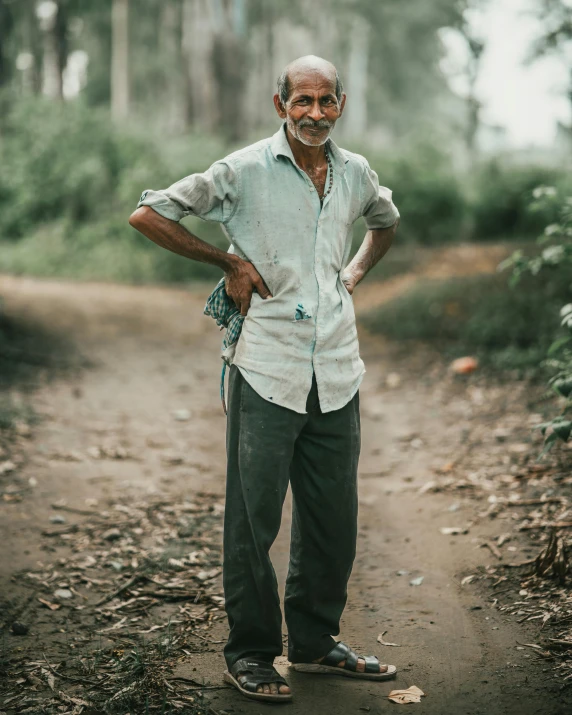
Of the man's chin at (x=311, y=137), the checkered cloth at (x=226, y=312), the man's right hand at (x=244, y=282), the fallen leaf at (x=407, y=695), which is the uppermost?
the man's chin at (x=311, y=137)

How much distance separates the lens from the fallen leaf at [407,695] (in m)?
3.34

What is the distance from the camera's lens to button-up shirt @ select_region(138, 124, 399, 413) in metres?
3.21

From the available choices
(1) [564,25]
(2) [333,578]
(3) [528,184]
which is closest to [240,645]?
(2) [333,578]

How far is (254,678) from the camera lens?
3318 millimetres

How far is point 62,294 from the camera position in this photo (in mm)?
12320

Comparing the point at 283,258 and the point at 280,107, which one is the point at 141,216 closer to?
the point at 283,258

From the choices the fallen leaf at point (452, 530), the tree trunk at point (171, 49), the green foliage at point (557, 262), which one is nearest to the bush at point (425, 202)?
the green foliage at point (557, 262)

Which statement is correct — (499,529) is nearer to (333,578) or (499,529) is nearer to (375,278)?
(333,578)

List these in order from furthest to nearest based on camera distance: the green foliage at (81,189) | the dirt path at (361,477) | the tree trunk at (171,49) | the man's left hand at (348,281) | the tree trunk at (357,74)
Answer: the tree trunk at (357,74)
the tree trunk at (171,49)
the green foliage at (81,189)
the man's left hand at (348,281)
the dirt path at (361,477)

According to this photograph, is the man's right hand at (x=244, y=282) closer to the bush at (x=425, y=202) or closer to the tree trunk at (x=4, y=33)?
the bush at (x=425, y=202)

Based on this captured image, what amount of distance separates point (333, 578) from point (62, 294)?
379 inches

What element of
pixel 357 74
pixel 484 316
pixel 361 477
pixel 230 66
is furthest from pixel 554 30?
pixel 357 74

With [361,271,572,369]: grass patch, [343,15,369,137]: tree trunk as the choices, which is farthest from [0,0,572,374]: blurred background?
[343,15,369,137]: tree trunk

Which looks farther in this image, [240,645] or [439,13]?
[439,13]
